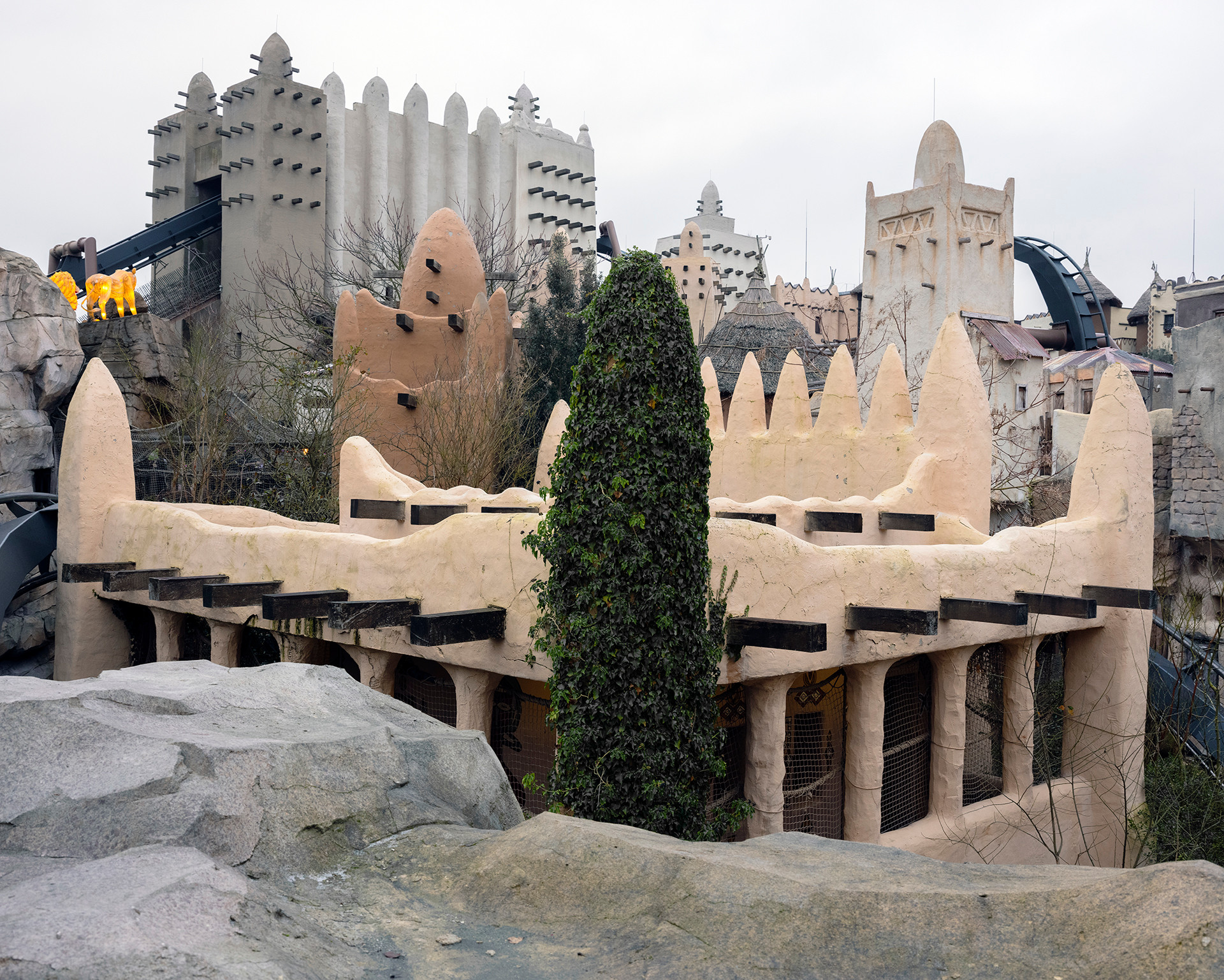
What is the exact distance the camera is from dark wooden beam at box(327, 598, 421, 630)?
8.28m

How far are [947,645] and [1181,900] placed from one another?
20.0ft

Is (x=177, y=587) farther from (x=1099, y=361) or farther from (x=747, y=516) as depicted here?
(x=1099, y=361)

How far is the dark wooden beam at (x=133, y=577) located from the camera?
460 inches

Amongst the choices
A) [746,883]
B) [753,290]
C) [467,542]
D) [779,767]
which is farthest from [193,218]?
[746,883]

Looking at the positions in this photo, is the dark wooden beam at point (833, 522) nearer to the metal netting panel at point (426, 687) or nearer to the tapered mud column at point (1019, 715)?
the tapered mud column at point (1019, 715)

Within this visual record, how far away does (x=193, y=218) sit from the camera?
34125 millimetres

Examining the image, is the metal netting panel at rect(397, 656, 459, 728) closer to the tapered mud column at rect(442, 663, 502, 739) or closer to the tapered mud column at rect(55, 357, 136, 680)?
the tapered mud column at rect(442, 663, 502, 739)

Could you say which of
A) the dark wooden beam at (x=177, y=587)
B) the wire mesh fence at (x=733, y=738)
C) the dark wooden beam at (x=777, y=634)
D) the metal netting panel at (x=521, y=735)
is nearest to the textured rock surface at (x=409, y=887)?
the dark wooden beam at (x=777, y=634)

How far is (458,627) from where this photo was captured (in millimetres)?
7922

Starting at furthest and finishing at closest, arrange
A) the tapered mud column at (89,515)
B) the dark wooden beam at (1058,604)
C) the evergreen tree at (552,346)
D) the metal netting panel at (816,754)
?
1. the evergreen tree at (552,346)
2. the tapered mud column at (89,515)
3. the metal netting panel at (816,754)
4. the dark wooden beam at (1058,604)

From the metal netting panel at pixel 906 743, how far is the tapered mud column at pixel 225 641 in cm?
726

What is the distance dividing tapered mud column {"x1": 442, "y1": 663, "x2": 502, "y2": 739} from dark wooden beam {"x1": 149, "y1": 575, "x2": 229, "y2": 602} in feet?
11.4

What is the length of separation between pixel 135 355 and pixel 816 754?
24.8 metres

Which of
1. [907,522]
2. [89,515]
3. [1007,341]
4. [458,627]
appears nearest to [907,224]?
[1007,341]
